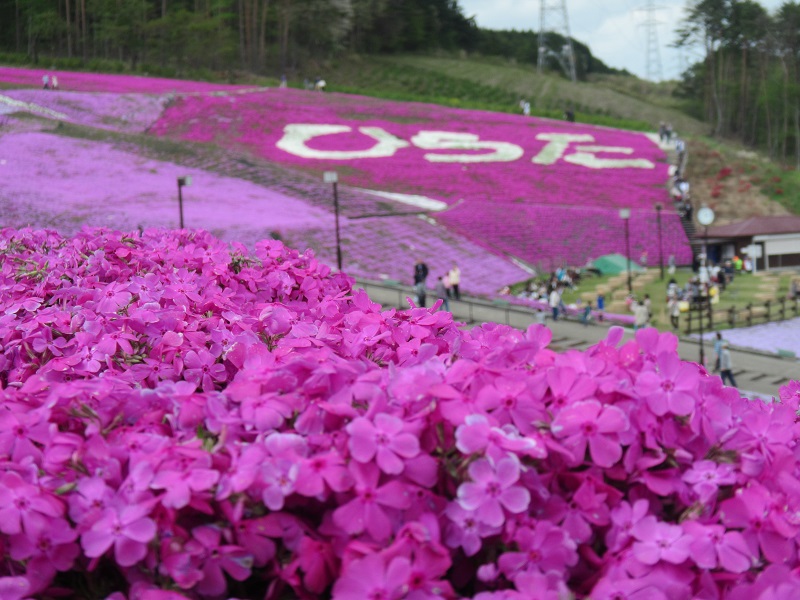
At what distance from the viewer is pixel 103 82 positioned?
1443 inches

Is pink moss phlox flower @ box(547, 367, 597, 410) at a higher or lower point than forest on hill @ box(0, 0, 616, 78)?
lower

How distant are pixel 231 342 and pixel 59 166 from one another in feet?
85.5

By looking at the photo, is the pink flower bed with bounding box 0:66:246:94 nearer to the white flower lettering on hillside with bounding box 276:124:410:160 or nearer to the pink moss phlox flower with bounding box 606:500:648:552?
the white flower lettering on hillside with bounding box 276:124:410:160

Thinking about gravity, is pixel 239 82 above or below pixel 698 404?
above

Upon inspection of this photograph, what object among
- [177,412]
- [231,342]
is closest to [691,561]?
[177,412]

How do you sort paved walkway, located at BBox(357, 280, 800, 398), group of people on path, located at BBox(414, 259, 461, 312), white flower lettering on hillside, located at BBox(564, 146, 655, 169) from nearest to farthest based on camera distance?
paved walkway, located at BBox(357, 280, 800, 398)
group of people on path, located at BBox(414, 259, 461, 312)
white flower lettering on hillside, located at BBox(564, 146, 655, 169)

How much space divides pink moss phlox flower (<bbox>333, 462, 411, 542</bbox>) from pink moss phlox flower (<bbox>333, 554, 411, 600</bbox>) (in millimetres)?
90

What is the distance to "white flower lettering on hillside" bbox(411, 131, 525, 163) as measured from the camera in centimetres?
3766

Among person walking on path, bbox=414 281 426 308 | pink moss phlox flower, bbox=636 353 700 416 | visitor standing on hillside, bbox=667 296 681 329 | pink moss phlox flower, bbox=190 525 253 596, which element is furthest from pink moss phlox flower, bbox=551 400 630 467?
visitor standing on hillside, bbox=667 296 681 329

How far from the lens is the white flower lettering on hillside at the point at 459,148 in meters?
36.4

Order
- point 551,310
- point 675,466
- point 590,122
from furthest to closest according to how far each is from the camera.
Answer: point 590,122 → point 551,310 → point 675,466

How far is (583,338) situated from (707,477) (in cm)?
1772

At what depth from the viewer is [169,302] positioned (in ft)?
13.3

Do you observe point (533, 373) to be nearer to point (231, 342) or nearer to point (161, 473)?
point (161, 473)
